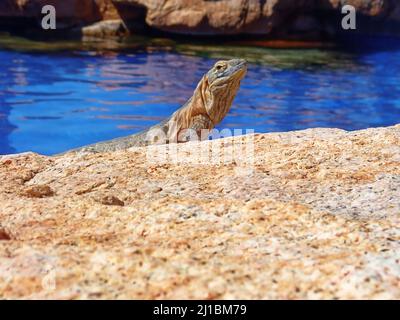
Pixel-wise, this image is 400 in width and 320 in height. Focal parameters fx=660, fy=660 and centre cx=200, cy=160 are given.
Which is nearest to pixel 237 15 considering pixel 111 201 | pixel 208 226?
pixel 111 201

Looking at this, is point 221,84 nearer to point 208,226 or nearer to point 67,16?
point 208,226

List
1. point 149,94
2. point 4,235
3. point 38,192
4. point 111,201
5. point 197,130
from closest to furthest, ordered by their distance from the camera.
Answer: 1. point 4,235
2. point 111,201
3. point 38,192
4. point 197,130
5. point 149,94

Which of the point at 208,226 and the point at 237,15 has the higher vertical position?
the point at 237,15

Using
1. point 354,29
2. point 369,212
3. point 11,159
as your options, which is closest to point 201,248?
point 369,212

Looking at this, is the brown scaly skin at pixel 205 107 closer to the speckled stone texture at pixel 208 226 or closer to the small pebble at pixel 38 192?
the speckled stone texture at pixel 208 226

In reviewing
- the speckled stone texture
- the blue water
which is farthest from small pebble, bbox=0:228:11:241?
the blue water

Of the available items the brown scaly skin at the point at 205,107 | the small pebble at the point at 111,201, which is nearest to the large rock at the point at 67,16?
the brown scaly skin at the point at 205,107

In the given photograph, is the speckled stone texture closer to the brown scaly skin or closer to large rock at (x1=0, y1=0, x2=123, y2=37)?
the brown scaly skin
